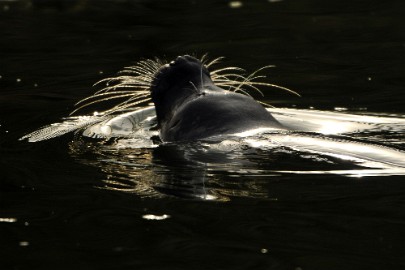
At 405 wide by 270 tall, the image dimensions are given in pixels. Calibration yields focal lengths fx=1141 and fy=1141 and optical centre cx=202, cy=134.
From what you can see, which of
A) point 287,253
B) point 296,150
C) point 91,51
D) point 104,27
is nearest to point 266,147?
point 296,150

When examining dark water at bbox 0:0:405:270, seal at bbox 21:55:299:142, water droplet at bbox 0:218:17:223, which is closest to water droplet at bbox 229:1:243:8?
dark water at bbox 0:0:405:270

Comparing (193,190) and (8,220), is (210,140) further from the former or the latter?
(8,220)

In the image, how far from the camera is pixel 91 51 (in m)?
11.9

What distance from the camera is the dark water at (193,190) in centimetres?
485

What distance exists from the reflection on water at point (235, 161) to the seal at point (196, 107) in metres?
0.13

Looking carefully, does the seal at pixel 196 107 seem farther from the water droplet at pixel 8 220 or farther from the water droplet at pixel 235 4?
the water droplet at pixel 235 4

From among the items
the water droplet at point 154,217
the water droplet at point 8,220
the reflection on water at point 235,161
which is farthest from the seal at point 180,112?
the water droplet at point 8,220

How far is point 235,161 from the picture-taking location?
21.0ft

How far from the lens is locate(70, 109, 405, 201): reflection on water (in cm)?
598

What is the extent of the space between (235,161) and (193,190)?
58cm

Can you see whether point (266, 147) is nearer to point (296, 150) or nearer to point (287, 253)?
point (296, 150)

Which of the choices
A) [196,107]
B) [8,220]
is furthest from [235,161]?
[8,220]

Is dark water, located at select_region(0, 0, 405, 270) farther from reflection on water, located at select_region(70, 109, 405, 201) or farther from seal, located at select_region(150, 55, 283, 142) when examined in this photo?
seal, located at select_region(150, 55, 283, 142)

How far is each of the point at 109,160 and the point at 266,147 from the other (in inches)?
38.4
